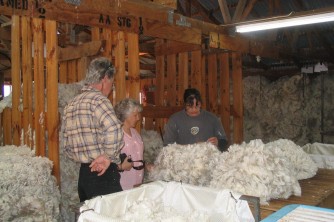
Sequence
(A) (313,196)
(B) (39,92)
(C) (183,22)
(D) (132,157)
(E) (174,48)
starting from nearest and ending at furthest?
(A) (313,196) → (B) (39,92) → (D) (132,157) → (C) (183,22) → (E) (174,48)

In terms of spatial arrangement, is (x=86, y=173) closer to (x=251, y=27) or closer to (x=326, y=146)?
(x=251, y=27)

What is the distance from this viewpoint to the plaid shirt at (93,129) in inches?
109

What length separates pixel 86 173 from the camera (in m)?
2.95

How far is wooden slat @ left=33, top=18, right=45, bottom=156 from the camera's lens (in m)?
3.19

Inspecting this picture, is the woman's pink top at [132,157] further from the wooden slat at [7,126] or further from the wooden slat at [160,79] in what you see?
the wooden slat at [160,79]

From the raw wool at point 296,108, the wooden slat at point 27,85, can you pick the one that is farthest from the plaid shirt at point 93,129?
the raw wool at point 296,108

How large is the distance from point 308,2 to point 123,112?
6091 mm

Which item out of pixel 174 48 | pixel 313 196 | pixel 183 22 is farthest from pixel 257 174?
pixel 174 48

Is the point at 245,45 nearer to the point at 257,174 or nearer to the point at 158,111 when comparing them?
the point at 158,111

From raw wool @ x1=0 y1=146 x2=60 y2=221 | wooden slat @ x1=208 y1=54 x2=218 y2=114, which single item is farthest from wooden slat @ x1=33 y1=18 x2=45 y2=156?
wooden slat @ x1=208 y1=54 x2=218 y2=114

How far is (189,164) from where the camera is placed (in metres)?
2.81

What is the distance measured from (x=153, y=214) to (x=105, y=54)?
8.21 feet

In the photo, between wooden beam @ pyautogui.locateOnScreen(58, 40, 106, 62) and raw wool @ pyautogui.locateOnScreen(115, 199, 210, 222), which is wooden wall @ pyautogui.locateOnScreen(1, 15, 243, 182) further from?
raw wool @ pyautogui.locateOnScreen(115, 199, 210, 222)

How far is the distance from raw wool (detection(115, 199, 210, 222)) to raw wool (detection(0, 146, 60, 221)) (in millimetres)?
1148
